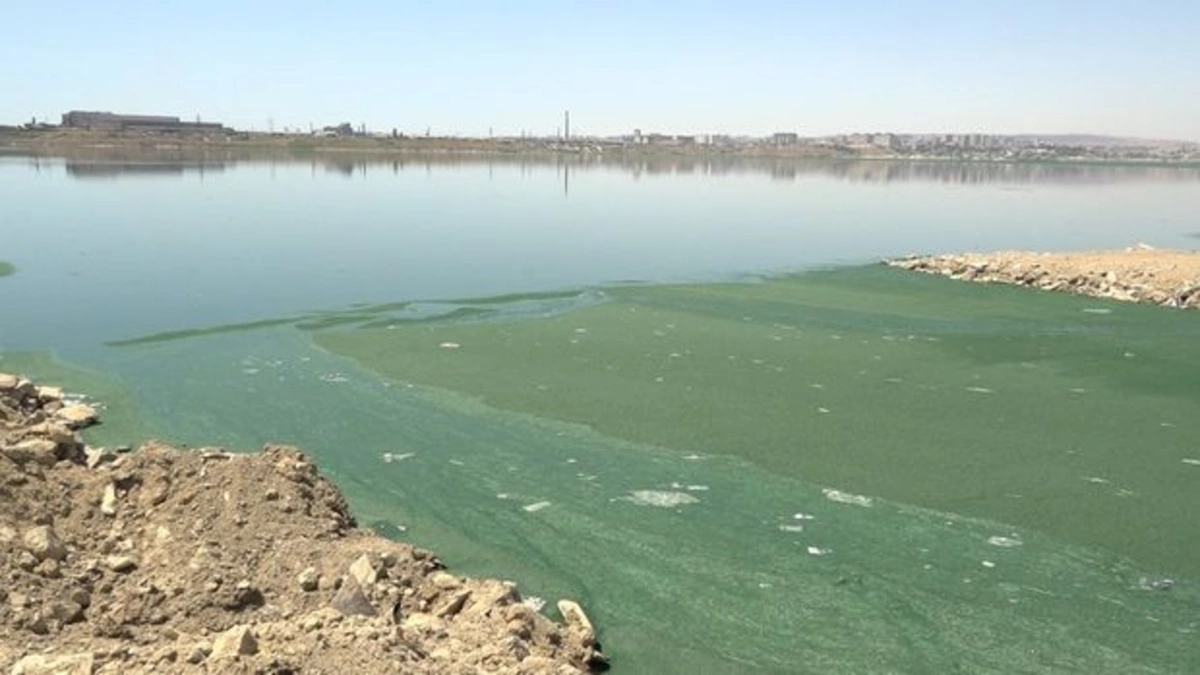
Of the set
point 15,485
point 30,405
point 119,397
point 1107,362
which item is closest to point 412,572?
point 15,485

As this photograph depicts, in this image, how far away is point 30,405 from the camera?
8.67 meters

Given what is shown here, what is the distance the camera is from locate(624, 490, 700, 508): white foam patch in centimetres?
752

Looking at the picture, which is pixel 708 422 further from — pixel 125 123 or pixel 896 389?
pixel 125 123

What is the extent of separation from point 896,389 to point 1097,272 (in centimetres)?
1074

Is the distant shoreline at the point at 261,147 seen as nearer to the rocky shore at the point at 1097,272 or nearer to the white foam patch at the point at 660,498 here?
the rocky shore at the point at 1097,272

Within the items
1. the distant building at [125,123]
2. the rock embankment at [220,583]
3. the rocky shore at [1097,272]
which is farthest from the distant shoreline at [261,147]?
the rock embankment at [220,583]

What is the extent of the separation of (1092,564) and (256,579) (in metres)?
5.08

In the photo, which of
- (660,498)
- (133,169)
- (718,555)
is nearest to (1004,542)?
(718,555)

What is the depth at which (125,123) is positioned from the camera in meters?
119

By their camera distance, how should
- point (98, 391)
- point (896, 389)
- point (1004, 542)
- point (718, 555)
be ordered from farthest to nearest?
point (896, 389), point (98, 391), point (1004, 542), point (718, 555)

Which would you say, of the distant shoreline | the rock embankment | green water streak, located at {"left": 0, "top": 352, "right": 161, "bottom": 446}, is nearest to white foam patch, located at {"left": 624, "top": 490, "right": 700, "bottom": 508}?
the rock embankment

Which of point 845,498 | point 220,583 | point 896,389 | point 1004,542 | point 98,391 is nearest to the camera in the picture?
point 220,583

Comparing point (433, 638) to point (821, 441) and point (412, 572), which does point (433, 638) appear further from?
point (821, 441)

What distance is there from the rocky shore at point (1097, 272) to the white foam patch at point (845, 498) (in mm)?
12632
